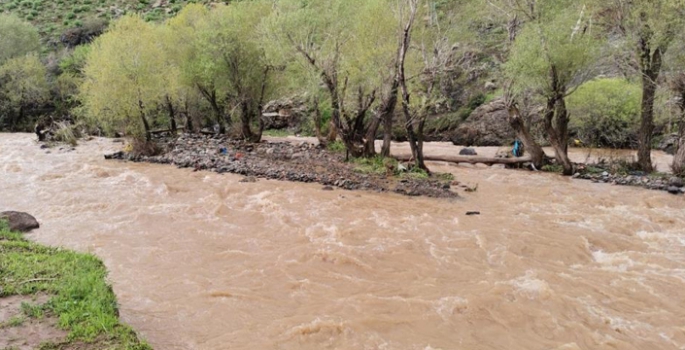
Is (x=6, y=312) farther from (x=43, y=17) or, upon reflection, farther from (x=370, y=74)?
(x=43, y=17)

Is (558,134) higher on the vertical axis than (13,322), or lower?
higher

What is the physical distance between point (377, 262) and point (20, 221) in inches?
400

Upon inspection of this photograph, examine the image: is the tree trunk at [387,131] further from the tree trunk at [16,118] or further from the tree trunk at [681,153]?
the tree trunk at [16,118]

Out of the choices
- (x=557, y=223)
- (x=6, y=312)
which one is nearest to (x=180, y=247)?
(x=6, y=312)

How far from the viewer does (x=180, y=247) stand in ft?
39.1

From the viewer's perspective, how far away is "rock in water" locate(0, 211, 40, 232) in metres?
12.4

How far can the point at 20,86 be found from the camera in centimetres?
4497

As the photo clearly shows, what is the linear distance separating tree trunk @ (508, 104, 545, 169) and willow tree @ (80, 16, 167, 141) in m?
20.9

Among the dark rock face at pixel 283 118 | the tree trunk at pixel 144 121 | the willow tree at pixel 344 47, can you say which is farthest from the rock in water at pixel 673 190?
the dark rock face at pixel 283 118

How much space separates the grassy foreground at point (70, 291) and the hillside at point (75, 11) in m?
65.3

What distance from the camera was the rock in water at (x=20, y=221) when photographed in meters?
12.4

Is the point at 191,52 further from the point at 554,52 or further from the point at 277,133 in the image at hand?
the point at 554,52

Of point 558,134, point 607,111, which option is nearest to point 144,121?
point 558,134

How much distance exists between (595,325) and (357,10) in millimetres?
18625
